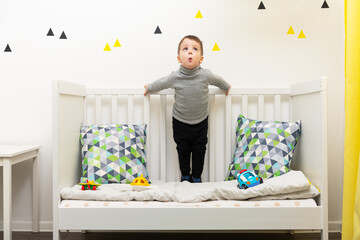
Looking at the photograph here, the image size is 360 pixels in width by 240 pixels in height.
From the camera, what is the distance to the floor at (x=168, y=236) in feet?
5.98

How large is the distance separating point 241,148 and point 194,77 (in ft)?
1.31

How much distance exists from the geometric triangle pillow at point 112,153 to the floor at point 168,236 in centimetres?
36

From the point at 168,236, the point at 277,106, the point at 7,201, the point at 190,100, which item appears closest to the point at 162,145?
the point at 190,100

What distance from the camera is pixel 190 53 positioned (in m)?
1.67

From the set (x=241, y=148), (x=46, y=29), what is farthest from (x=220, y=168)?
(x=46, y=29)

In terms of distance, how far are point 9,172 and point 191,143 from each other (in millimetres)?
809

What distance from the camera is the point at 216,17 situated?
192 cm

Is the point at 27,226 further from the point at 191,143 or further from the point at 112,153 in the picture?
the point at 191,143

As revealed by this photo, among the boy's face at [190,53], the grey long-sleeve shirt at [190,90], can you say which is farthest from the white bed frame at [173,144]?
the boy's face at [190,53]

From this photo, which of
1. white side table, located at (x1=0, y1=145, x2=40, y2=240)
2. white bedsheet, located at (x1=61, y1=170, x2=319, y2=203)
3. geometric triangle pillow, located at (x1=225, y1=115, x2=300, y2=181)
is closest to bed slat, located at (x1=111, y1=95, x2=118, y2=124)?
white side table, located at (x1=0, y1=145, x2=40, y2=240)

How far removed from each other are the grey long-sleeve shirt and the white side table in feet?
2.23

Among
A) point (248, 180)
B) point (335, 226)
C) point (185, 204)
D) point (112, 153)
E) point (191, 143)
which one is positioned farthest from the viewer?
point (335, 226)

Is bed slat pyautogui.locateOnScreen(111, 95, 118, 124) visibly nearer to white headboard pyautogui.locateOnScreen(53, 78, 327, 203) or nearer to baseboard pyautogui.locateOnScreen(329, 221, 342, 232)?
white headboard pyautogui.locateOnScreen(53, 78, 327, 203)

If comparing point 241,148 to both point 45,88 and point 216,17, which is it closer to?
point 216,17
